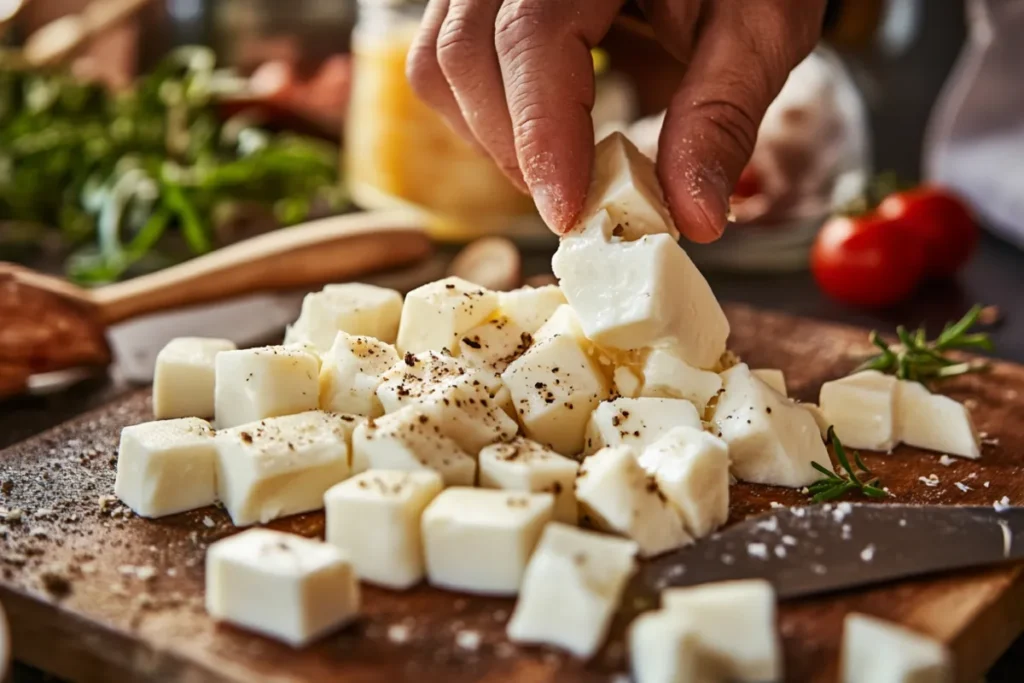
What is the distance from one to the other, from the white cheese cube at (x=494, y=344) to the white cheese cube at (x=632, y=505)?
0.42 metres

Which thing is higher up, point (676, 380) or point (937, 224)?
point (676, 380)

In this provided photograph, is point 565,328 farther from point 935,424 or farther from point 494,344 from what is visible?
point 935,424

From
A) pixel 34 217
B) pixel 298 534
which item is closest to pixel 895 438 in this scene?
pixel 298 534

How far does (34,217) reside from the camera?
12.3ft

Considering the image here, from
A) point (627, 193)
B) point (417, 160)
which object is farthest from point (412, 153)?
point (627, 193)

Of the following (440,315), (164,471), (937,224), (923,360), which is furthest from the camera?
(937,224)

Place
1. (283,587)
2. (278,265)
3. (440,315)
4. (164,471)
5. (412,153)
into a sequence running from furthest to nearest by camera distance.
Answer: (412,153), (278,265), (440,315), (164,471), (283,587)

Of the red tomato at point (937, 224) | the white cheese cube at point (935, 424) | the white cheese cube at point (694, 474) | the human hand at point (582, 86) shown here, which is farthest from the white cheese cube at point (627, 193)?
the red tomato at point (937, 224)

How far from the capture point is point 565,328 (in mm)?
1971

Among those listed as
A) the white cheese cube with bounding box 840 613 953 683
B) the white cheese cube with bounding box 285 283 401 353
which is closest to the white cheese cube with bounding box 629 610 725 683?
the white cheese cube with bounding box 840 613 953 683

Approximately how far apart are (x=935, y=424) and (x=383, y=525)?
1.09m

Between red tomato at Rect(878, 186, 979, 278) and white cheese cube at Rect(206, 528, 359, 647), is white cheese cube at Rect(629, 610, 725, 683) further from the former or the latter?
red tomato at Rect(878, 186, 979, 278)

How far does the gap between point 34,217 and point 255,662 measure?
2827 mm

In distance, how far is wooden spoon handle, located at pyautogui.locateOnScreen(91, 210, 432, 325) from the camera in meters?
2.72
